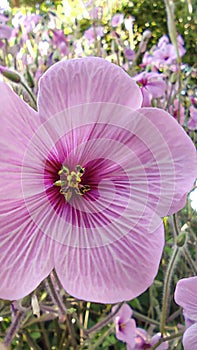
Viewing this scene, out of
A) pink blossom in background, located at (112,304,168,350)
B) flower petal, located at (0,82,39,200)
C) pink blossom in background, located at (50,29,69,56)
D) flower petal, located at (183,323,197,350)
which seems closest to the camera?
flower petal, located at (0,82,39,200)

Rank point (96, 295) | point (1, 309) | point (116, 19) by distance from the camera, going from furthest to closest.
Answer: point (116, 19) < point (1, 309) < point (96, 295)

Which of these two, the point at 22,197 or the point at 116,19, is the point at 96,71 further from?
the point at 116,19

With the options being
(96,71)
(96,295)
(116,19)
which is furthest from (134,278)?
(116,19)

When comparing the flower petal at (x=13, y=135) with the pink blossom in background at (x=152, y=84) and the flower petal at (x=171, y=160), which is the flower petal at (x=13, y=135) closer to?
the flower petal at (x=171, y=160)

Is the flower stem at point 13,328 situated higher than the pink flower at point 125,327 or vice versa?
the flower stem at point 13,328

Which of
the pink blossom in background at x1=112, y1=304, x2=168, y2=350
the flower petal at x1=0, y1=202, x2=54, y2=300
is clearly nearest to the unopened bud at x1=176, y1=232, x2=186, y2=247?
the flower petal at x1=0, y1=202, x2=54, y2=300

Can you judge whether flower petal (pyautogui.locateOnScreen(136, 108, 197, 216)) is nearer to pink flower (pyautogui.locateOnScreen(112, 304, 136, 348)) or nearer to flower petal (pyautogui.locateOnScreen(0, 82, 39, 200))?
flower petal (pyautogui.locateOnScreen(0, 82, 39, 200))

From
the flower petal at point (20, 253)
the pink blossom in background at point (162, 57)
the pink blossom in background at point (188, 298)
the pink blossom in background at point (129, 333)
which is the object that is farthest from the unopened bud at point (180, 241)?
Answer: the pink blossom in background at point (162, 57)

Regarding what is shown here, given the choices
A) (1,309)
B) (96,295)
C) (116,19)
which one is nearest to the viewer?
(96,295)
